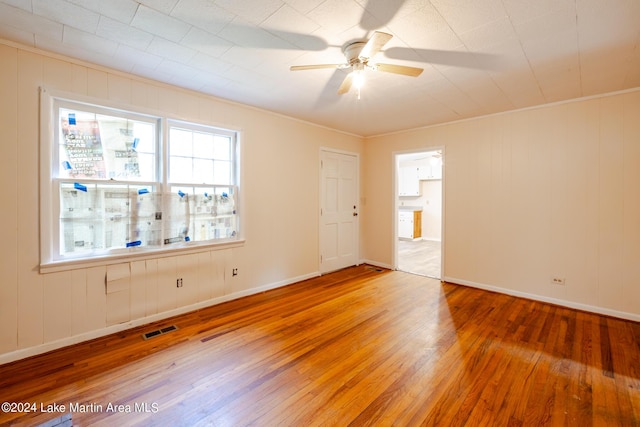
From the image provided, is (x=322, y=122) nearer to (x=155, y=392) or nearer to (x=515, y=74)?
(x=515, y=74)

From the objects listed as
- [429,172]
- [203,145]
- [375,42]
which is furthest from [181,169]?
[429,172]

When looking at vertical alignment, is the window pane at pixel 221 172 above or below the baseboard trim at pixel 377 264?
above

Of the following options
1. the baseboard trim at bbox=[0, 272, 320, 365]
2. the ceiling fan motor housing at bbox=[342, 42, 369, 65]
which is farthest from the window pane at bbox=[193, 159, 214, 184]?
the ceiling fan motor housing at bbox=[342, 42, 369, 65]

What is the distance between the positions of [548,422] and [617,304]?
244cm

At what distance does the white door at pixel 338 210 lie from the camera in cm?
477

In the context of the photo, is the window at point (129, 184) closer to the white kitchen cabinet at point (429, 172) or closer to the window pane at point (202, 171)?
the window pane at point (202, 171)

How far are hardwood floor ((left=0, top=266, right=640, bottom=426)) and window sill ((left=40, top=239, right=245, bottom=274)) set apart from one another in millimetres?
702

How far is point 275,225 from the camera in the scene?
13.3 feet

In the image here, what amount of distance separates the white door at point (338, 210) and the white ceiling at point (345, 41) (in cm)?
173

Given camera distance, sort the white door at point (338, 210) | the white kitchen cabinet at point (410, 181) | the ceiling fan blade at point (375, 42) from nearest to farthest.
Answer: the ceiling fan blade at point (375, 42) → the white door at point (338, 210) → the white kitchen cabinet at point (410, 181)

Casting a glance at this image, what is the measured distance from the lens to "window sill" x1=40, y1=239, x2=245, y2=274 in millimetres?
2420

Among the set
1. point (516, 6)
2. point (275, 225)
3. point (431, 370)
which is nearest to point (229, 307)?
point (275, 225)

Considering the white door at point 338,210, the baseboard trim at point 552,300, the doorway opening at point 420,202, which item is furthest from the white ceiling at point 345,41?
the doorway opening at point 420,202

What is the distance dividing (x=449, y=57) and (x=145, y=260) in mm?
3452
